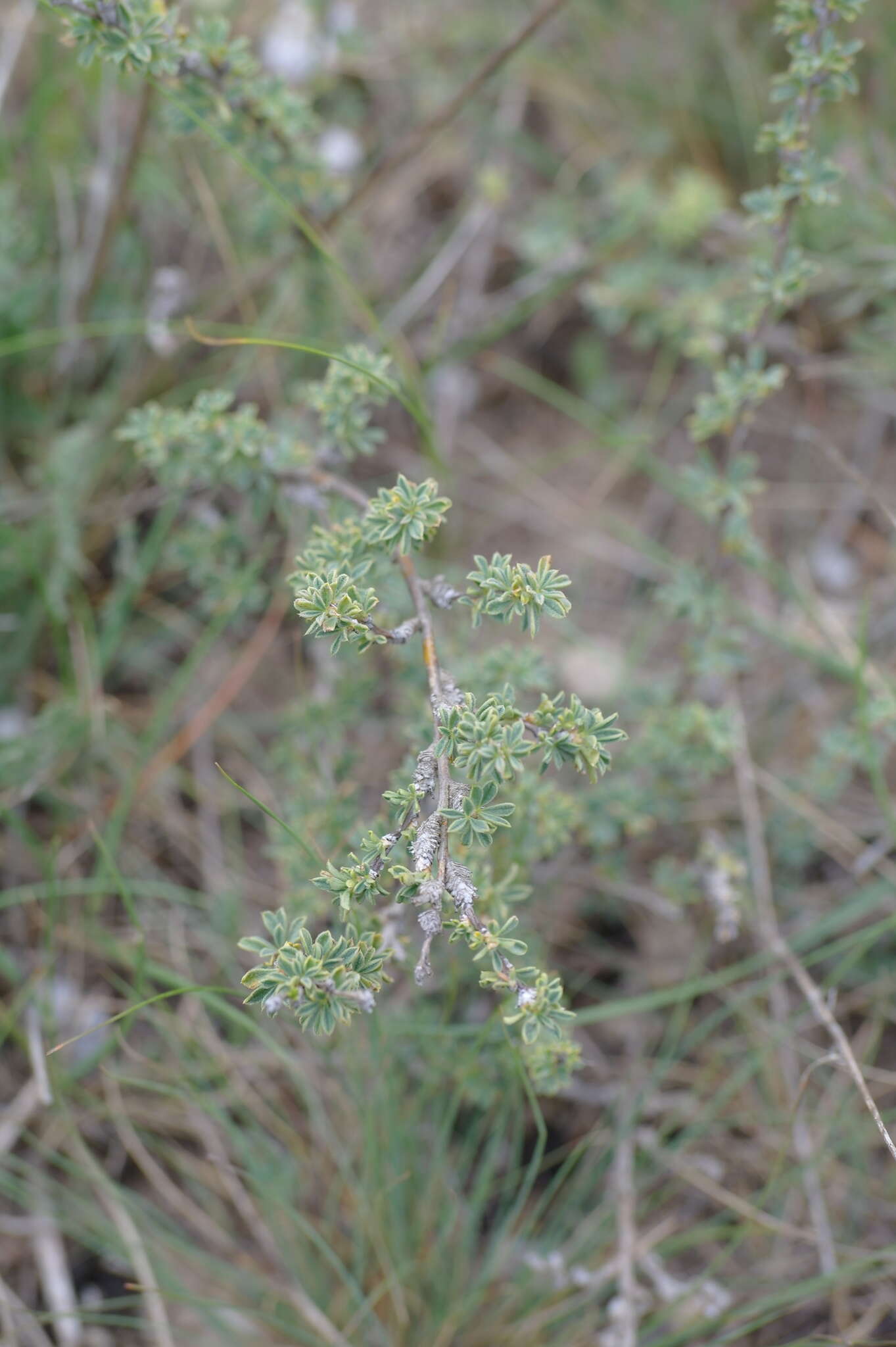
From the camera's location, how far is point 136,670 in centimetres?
279

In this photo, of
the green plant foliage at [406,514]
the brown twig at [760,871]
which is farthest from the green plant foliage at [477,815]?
the brown twig at [760,871]

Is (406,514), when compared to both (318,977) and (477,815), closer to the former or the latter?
(477,815)

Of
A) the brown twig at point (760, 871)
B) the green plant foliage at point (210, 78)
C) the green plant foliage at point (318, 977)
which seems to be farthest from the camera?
the brown twig at point (760, 871)

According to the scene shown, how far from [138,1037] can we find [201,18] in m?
2.04

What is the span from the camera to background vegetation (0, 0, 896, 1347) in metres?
1.99

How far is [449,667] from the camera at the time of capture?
6.39 ft

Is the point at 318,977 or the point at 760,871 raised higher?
the point at 760,871

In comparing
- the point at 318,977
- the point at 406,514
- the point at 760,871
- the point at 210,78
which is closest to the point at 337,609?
the point at 406,514

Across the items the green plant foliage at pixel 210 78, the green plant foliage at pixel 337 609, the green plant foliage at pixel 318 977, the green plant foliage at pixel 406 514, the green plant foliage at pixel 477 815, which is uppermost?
the green plant foliage at pixel 210 78

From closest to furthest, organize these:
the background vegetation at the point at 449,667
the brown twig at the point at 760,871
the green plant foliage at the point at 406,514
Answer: the green plant foliage at the point at 406,514 < the background vegetation at the point at 449,667 < the brown twig at the point at 760,871

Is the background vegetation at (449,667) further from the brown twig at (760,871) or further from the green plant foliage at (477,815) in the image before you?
the green plant foliage at (477,815)

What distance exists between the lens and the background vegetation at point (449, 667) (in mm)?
1987

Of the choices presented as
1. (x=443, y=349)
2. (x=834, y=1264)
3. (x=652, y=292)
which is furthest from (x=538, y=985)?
(x=652, y=292)

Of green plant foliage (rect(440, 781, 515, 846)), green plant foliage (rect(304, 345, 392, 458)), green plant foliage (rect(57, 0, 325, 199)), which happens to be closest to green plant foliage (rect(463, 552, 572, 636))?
green plant foliage (rect(440, 781, 515, 846))
